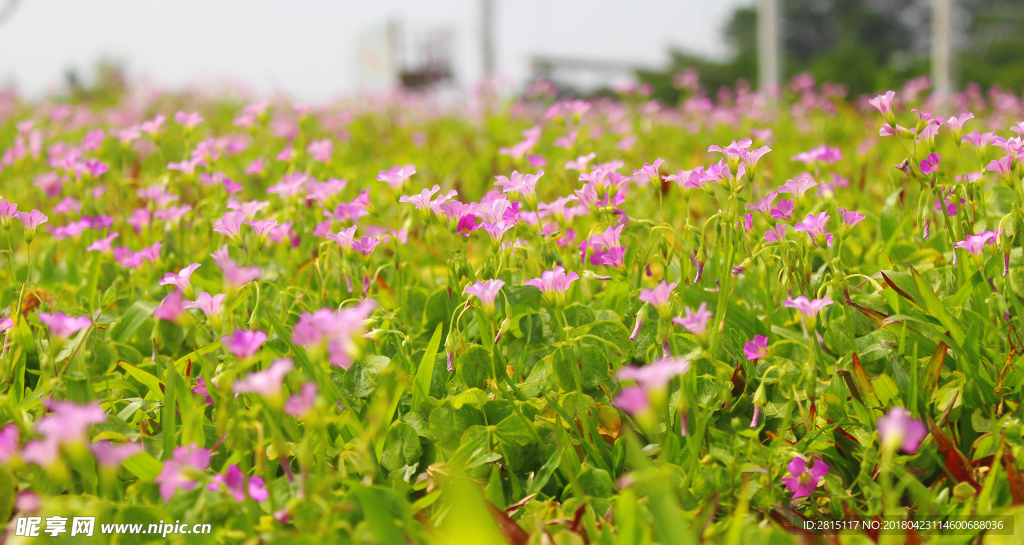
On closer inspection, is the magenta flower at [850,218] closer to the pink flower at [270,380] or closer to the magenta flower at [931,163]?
the magenta flower at [931,163]

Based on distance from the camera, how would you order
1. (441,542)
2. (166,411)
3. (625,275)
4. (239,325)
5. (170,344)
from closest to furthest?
(441,542)
(166,411)
(625,275)
(239,325)
(170,344)

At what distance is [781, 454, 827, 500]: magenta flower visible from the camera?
3.74 ft

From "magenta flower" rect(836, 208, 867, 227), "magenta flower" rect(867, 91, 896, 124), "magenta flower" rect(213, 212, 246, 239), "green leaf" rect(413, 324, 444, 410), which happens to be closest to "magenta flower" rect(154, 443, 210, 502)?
"green leaf" rect(413, 324, 444, 410)

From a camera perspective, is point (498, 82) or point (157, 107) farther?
point (157, 107)

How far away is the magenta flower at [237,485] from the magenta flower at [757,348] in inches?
35.2

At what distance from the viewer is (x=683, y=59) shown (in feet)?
70.4

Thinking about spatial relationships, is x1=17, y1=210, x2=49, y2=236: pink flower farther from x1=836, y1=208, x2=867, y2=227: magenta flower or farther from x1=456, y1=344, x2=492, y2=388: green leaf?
x1=836, y1=208, x2=867, y2=227: magenta flower

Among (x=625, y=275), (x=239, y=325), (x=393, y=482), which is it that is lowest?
(x=393, y=482)

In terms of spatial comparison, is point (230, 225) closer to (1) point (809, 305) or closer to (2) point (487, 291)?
(2) point (487, 291)

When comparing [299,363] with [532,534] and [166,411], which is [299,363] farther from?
[532,534]

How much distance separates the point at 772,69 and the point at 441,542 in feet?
37.4

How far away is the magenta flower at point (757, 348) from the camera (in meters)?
1.29

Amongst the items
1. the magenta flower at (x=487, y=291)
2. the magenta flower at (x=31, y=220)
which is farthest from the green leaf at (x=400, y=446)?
the magenta flower at (x=31, y=220)

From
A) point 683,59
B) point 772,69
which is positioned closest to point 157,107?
point 772,69
